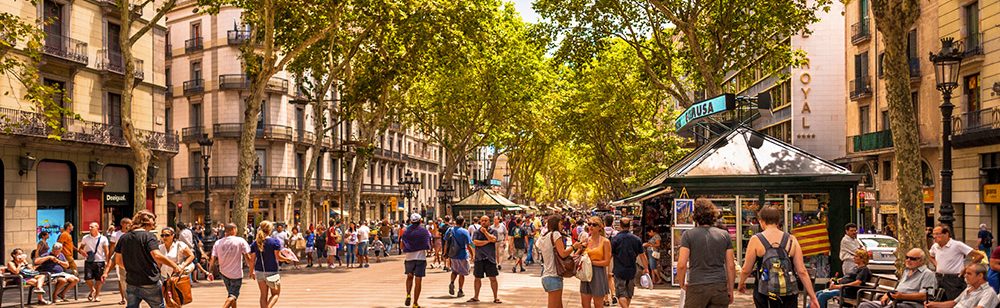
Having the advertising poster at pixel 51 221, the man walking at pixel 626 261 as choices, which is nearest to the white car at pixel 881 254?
the man walking at pixel 626 261

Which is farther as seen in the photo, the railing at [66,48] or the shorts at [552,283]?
the railing at [66,48]

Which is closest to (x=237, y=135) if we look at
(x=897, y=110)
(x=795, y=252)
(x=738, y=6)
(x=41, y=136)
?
(x=41, y=136)

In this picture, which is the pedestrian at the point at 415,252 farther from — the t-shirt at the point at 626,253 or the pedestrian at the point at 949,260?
the pedestrian at the point at 949,260

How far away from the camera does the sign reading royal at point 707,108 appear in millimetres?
17469

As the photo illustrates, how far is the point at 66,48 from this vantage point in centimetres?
2942

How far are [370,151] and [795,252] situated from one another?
25933 millimetres

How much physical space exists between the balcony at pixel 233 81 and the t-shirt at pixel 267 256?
3835 centimetres

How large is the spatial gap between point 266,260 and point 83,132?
21.3 meters

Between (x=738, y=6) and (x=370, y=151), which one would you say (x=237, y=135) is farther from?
(x=738, y=6)

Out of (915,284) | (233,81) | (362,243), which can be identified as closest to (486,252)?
(915,284)

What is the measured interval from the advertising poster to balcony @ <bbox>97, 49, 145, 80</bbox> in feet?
17.5

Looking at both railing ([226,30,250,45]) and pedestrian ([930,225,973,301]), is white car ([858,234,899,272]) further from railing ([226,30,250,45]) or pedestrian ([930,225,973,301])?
railing ([226,30,250,45])

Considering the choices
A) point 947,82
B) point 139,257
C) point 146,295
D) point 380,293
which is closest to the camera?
point 139,257

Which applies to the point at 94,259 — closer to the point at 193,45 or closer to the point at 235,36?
the point at 235,36
